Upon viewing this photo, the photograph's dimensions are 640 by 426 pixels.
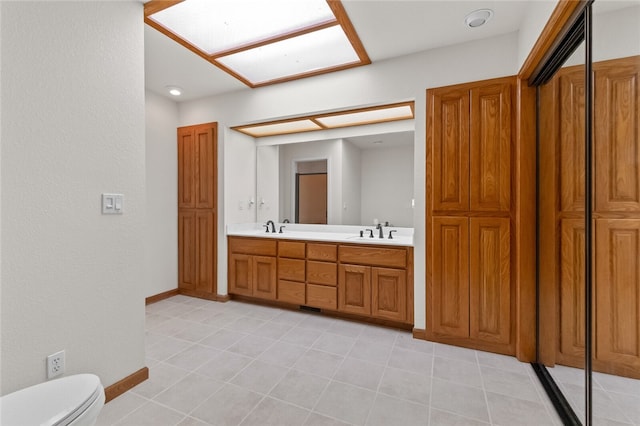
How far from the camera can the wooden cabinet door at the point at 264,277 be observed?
3.12 metres

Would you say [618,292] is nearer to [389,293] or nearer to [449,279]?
[449,279]

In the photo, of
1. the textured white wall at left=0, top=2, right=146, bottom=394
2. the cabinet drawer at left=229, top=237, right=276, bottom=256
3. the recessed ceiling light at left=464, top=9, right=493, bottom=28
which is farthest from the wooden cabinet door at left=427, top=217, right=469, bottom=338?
the textured white wall at left=0, top=2, right=146, bottom=394

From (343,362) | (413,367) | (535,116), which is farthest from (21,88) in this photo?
(535,116)

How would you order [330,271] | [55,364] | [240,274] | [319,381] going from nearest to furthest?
[55,364] → [319,381] → [330,271] → [240,274]

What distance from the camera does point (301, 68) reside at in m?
2.69

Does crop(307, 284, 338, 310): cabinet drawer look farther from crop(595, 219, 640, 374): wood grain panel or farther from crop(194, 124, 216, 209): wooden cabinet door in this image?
crop(595, 219, 640, 374): wood grain panel

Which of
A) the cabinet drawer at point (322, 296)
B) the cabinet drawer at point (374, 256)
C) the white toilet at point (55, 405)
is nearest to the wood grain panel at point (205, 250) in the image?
the cabinet drawer at point (322, 296)

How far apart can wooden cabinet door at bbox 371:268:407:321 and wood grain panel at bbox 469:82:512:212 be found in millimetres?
877

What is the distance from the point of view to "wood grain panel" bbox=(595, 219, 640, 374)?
3.43 feet

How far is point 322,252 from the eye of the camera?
2.88 meters

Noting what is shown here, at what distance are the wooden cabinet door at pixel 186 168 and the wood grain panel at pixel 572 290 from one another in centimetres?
358

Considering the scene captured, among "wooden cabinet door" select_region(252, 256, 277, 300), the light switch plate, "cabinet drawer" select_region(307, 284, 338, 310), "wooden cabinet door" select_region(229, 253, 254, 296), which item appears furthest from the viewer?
"wooden cabinet door" select_region(229, 253, 254, 296)

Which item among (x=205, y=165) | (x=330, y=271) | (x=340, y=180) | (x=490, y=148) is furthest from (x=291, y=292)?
(x=490, y=148)

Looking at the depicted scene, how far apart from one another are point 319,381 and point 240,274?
1.80 meters
